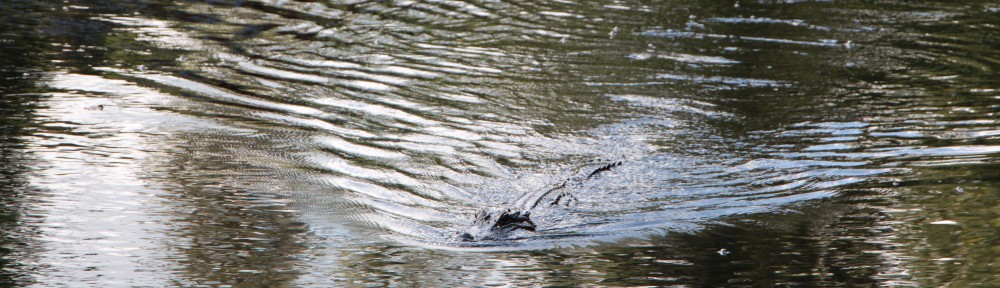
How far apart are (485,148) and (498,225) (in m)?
1.95

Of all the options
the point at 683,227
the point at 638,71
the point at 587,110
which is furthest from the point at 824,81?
the point at 683,227

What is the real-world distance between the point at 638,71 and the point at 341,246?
17.9 ft

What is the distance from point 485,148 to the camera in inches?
304

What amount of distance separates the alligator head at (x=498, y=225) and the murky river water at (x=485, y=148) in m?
0.08

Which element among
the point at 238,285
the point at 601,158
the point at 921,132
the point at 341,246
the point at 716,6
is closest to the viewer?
the point at 238,285

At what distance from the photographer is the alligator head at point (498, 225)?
5762 mm

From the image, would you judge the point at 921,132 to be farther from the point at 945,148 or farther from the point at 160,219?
the point at 160,219

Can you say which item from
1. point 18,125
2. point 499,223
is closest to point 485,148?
point 499,223

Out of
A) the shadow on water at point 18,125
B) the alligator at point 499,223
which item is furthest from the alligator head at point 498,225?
the shadow on water at point 18,125

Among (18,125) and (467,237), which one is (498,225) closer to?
(467,237)

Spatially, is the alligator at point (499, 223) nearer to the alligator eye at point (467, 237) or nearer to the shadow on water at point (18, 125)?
the alligator eye at point (467, 237)

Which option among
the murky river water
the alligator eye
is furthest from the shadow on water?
A: the alligator eye

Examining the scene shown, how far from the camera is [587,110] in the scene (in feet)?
29.4

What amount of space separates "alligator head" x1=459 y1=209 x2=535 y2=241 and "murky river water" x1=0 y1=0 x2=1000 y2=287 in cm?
8
